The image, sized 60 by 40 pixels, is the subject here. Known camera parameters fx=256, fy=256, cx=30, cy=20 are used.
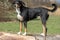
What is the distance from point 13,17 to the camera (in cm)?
2134

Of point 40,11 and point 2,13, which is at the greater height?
point 40,11

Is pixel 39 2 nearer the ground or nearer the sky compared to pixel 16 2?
nearer the ground

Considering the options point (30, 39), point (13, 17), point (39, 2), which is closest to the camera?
point (30, 39)

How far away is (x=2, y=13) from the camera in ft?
71.9

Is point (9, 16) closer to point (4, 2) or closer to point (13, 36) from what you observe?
point (4, 2)

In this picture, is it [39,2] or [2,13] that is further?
[39,2]

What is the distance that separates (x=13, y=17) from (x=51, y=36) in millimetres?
9839

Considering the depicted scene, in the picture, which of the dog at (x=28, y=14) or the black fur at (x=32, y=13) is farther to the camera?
the black fur at (x=32, y=13)

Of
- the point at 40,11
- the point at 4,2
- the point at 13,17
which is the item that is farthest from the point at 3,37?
the point at 4,2

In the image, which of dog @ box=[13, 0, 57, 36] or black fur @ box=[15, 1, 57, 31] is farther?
black fur @ box=[15, 1, 57, 31]

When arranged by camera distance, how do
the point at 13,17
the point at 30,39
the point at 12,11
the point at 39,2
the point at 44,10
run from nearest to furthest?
the point at 30,39, the point at 44,10, the point at 13,17, the point at 12,11, the point at 39,2

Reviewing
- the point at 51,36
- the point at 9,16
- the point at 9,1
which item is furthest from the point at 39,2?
the point at 51,36

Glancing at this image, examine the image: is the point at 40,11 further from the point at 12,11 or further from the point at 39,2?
the point at 39,2

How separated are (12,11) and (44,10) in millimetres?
12401
